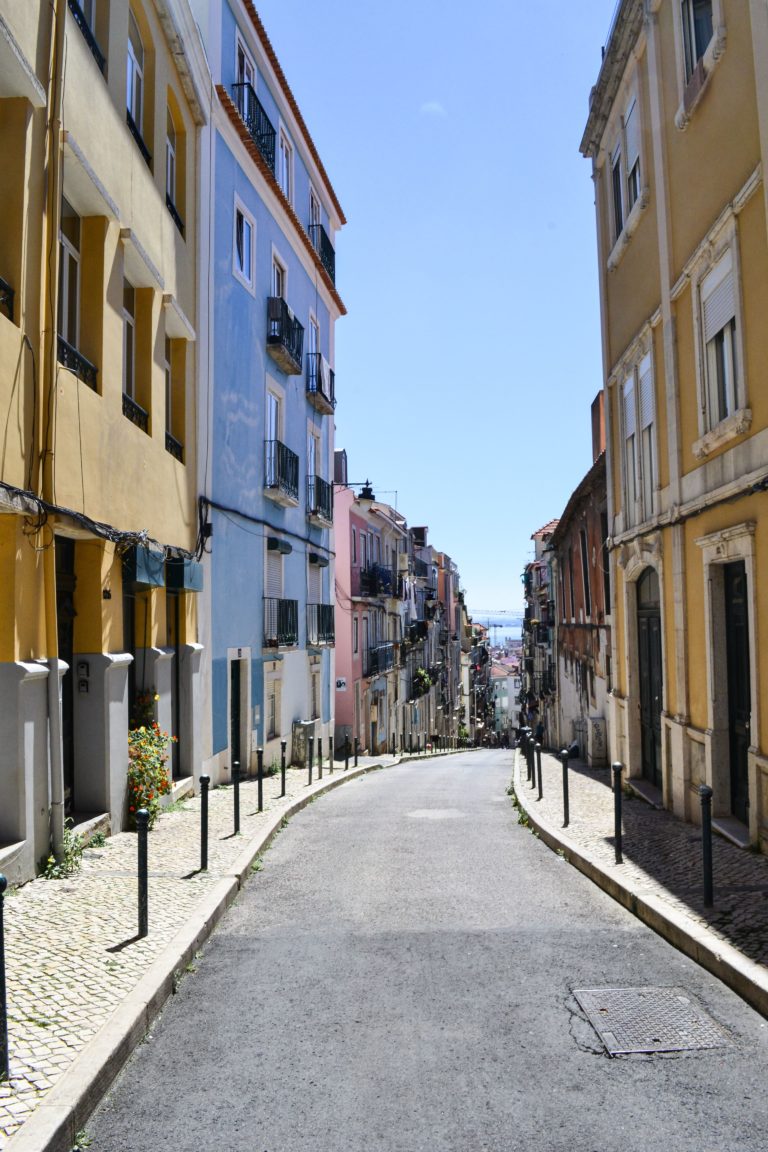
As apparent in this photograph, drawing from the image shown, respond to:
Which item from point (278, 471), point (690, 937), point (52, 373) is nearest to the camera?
point (690, 937)

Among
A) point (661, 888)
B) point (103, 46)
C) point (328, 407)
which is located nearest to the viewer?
point (661, 888)

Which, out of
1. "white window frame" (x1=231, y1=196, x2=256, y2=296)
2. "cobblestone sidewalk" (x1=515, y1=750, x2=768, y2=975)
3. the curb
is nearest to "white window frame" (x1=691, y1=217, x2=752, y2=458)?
"cobblestone sidewalk" (x1=515, y1=750, x2=768, y2=975)

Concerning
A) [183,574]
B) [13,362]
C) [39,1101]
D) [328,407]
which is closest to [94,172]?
[13,362]

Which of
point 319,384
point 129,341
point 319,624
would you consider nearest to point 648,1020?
point 129,341

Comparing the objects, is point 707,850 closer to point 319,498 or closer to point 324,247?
point 319,498

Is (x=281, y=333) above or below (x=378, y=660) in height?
above

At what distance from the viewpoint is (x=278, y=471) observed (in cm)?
1878

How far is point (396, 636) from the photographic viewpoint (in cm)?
4191

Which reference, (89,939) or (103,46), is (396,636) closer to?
(103,46)

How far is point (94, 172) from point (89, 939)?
287 inches

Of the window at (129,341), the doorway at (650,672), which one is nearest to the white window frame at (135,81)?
the window at (129,341)

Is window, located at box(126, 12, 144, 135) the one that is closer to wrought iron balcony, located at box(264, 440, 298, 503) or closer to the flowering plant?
the flowering plant

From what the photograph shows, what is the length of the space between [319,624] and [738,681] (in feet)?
48.7

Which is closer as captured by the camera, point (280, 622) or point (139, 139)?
point (139, 139)
